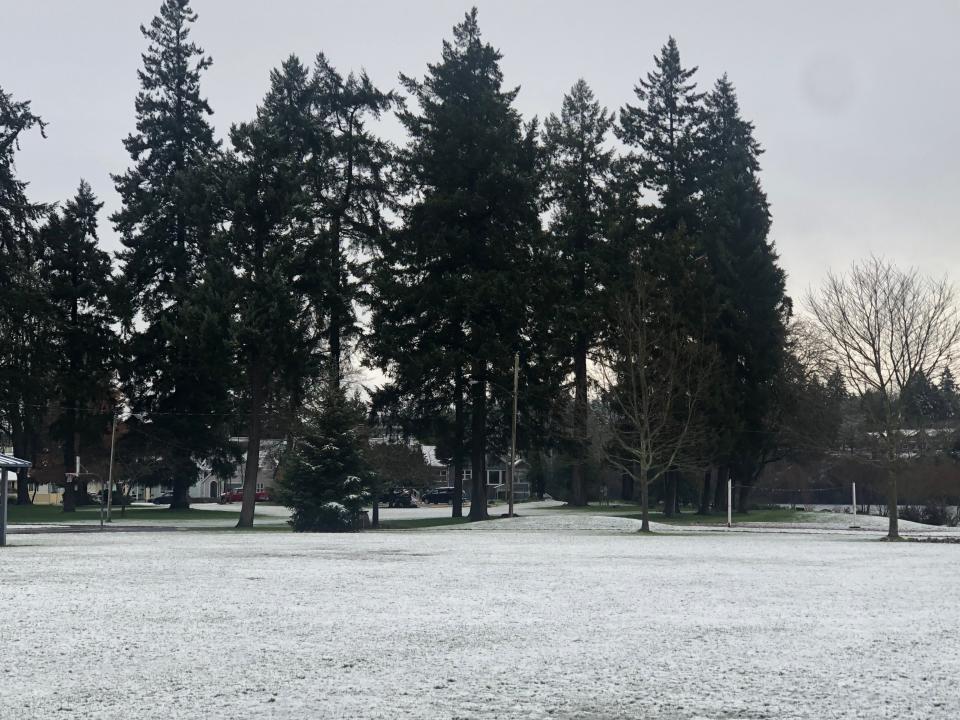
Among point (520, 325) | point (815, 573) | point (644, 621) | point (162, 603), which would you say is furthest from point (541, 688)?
point (520, 325)

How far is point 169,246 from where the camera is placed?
6456cm

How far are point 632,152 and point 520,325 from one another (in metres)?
17.5

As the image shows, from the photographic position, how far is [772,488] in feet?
273

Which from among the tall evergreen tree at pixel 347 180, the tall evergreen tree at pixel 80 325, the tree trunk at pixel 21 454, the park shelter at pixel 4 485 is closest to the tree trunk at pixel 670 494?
the tall evergreen tree at pixel 347 180

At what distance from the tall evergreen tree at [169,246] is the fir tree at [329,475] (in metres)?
10.6

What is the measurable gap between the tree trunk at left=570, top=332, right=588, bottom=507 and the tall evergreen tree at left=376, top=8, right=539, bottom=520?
468cm

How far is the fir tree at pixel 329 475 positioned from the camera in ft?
163

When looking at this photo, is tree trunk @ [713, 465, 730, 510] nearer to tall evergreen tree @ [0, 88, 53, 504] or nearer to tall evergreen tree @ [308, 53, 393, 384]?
tall evergreen tree @ [308, 53, 393, 384]

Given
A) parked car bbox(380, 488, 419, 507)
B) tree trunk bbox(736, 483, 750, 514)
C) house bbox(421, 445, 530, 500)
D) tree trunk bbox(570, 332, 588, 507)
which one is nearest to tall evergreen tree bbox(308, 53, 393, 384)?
tree trunk bbox(570, 332, 588, 507)

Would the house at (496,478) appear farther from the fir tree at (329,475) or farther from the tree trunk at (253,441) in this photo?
the fir tree at (329,475)

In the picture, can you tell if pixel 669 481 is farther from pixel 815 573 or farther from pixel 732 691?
pixel 732 691

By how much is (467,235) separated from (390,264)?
434 cm

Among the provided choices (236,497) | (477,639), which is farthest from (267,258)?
(236,497)

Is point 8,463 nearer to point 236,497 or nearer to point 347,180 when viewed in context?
point 347,180
